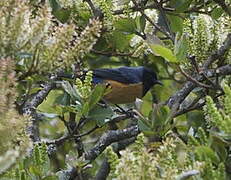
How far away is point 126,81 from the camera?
14.4 ft

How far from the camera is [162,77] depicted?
4.31m

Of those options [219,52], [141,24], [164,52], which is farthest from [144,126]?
[141,24]

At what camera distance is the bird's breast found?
3.98m

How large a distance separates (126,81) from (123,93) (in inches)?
7.3

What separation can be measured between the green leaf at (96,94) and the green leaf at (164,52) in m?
0.27

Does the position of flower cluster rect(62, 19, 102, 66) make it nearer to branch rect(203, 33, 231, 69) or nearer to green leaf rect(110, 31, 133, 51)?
branch rect(203, 33, 231, 69)

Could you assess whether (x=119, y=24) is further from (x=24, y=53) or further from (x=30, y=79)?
(x=24, y=53)

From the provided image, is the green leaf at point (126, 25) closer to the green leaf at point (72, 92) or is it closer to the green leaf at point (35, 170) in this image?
the green leaf at point (72, 92)

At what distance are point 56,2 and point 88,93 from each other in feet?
2.31

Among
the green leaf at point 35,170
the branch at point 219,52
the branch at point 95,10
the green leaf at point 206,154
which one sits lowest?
the green leaf at point 35,170

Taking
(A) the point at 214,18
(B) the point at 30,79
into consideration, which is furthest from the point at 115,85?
(B) the point at 30,79

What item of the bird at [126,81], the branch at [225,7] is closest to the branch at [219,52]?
the branch at [225,7]

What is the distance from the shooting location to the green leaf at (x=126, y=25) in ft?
9.39

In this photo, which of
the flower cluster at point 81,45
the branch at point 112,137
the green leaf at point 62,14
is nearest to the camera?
the flower cluster at point 81,45
